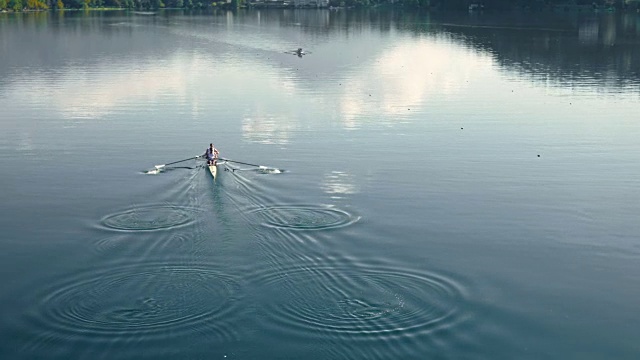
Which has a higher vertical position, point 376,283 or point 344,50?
point 344,50

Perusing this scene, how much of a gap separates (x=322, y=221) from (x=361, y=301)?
10.6 meters

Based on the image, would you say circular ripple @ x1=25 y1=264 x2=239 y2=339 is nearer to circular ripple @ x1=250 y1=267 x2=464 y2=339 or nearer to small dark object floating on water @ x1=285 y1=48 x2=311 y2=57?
circular ripple @ x1=250 y1=267 x2=464 y2=339

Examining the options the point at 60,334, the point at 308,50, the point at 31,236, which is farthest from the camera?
the point at 308,50

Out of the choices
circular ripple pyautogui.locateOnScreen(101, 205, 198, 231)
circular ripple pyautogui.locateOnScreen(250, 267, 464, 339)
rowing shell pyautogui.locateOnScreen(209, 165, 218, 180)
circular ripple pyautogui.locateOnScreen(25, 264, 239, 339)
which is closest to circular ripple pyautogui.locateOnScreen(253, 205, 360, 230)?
circular ripple pyautogui.locateOnScreen(101, 205, 198, 231)

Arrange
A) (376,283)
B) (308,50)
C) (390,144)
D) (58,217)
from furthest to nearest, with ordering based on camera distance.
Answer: (308,50) → (390,144) → (58,217) → (376,283)

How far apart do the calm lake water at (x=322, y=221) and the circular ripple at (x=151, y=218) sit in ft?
0.54

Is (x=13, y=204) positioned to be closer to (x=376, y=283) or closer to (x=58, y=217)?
(x=58, y=217)

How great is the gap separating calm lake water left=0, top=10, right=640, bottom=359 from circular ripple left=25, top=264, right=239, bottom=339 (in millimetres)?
101

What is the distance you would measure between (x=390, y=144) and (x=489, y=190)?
14008mm

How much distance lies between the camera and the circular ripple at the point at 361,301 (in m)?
29.8

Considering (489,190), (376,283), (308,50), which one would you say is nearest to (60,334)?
(376,283)

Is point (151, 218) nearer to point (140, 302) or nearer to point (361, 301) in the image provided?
point (140, 302)

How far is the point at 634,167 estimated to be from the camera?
2154 inches

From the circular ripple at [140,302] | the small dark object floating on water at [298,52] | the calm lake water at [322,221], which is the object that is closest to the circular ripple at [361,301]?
the calm lake water at [322,221]
